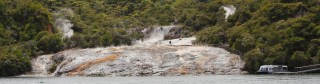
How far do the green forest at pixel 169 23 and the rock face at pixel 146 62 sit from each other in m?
3.26

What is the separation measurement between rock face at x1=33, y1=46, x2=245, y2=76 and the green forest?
128 inches

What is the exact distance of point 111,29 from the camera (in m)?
130

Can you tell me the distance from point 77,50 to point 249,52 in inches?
1205

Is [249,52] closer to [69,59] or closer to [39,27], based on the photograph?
[69,59]

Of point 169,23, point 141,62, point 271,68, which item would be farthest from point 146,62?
point 169,23

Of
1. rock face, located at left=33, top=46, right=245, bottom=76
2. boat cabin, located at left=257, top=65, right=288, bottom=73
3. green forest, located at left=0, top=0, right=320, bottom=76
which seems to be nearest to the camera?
boat cabin, located at left=257, top=65, right=288, bottom=73

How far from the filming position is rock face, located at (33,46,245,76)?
9256 centimetres

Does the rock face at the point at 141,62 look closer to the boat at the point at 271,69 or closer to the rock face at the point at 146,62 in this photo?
the rock face at the point at 146,62

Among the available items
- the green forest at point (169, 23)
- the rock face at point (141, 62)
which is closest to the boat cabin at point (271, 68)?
the green forest at point (169, 23)

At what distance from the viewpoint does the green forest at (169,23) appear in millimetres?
93188

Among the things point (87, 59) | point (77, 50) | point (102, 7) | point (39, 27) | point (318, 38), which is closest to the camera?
point (318, 38)

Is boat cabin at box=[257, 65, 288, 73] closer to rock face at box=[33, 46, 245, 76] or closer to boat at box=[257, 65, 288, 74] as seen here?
boat at box=[257, 65, 288, 74]

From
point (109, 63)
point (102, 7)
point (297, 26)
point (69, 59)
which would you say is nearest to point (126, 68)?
point (109, 63)

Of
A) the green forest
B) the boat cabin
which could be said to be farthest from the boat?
the green forest
